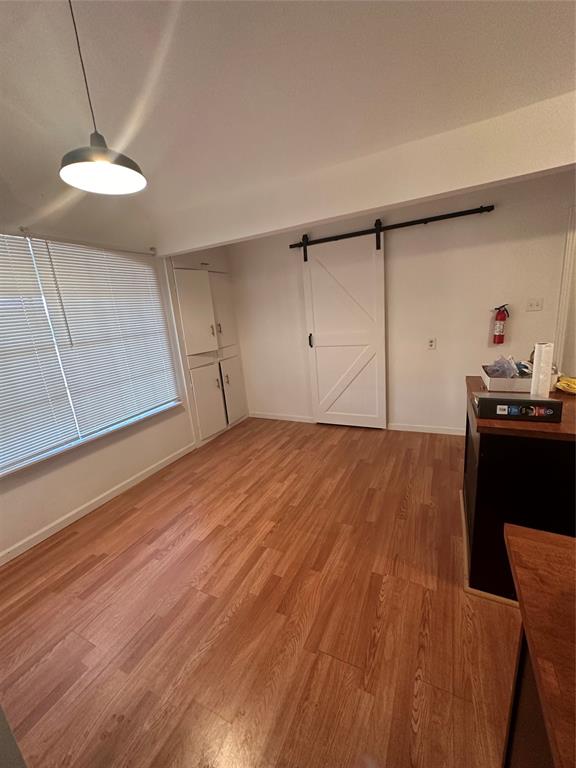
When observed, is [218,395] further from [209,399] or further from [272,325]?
[272,325]

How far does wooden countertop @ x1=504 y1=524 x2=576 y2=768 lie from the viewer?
443 mm

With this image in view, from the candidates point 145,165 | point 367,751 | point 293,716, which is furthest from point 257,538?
point 145,165

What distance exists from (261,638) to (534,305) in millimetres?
3413

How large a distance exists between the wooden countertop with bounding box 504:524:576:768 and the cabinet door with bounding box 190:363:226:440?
3.42 m

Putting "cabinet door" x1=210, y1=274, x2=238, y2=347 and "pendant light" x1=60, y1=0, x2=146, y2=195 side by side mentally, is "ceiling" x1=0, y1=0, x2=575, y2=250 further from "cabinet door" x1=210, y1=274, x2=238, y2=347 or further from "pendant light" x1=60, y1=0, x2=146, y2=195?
"cabinet door" x1=210, y1=274, x2=238, y2=347

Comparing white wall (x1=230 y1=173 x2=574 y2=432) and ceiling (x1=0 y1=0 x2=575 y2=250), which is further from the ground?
ceiling (x1=0 y1=0 x2=575 y2=250)

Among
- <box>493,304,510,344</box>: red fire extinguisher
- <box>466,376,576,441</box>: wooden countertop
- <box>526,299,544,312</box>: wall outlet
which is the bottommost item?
<box>466,376,576,441</box>: wooden countertop

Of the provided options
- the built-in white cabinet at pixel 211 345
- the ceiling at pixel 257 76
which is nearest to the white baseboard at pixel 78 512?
the built-in white cabinet at pixel 211 345

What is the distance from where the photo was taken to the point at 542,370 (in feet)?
4.66

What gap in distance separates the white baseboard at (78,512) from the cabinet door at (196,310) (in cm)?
134

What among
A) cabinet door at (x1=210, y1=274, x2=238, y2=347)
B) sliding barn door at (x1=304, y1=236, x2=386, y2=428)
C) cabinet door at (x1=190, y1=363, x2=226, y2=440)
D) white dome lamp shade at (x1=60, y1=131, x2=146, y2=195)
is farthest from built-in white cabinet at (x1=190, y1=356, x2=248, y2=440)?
white dome lamp shade at (x1=60, y1=131, x2=146, y2=195)

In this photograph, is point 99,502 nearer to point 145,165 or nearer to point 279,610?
point 279,610

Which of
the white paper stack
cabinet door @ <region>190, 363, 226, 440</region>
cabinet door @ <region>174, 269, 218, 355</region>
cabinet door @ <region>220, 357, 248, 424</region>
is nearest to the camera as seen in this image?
the white paper stack

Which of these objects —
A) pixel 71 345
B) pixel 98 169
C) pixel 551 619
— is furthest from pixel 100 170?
pixel 551 619
